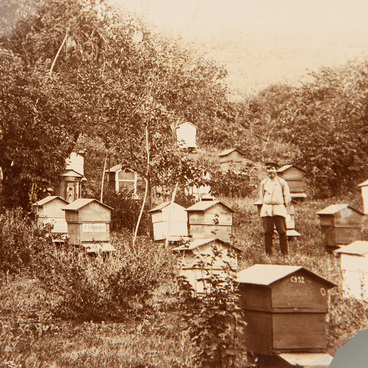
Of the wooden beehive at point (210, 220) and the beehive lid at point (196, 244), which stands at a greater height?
the wooden beehive at point (210, 220)

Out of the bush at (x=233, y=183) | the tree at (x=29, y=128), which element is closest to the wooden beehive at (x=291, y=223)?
the bush at (x=233, y=183)

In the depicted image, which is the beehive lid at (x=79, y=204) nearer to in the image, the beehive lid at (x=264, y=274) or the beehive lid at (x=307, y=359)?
the beehive lid at (x=264, y=274)

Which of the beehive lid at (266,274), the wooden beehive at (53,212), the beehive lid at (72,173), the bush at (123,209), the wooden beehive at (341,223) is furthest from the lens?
the wooden beehive at (53,212)

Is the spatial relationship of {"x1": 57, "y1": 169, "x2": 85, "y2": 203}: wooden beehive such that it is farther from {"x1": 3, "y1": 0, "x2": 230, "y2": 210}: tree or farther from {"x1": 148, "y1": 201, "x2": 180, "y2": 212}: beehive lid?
{"x1": 148, "y1": 201, "x2": 180, "y2": 212}: beehive lid

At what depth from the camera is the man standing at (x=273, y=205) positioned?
364cm

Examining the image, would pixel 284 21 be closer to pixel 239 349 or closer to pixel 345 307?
pixel 345 307

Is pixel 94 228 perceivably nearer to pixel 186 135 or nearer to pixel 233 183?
pixel 186 135

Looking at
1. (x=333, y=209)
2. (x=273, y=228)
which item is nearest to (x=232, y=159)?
(x=273, y=228)

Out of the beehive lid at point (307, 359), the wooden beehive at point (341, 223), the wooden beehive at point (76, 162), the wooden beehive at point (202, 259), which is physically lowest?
the beehive lid at point (307, 359)

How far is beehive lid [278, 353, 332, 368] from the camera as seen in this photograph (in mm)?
2907

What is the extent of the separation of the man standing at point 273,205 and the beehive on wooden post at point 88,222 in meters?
1.33

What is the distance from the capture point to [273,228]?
3.68 meters

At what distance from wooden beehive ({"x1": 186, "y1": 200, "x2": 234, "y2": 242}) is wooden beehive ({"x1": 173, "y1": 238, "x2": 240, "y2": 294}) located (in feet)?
0.67

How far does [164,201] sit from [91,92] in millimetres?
1101
